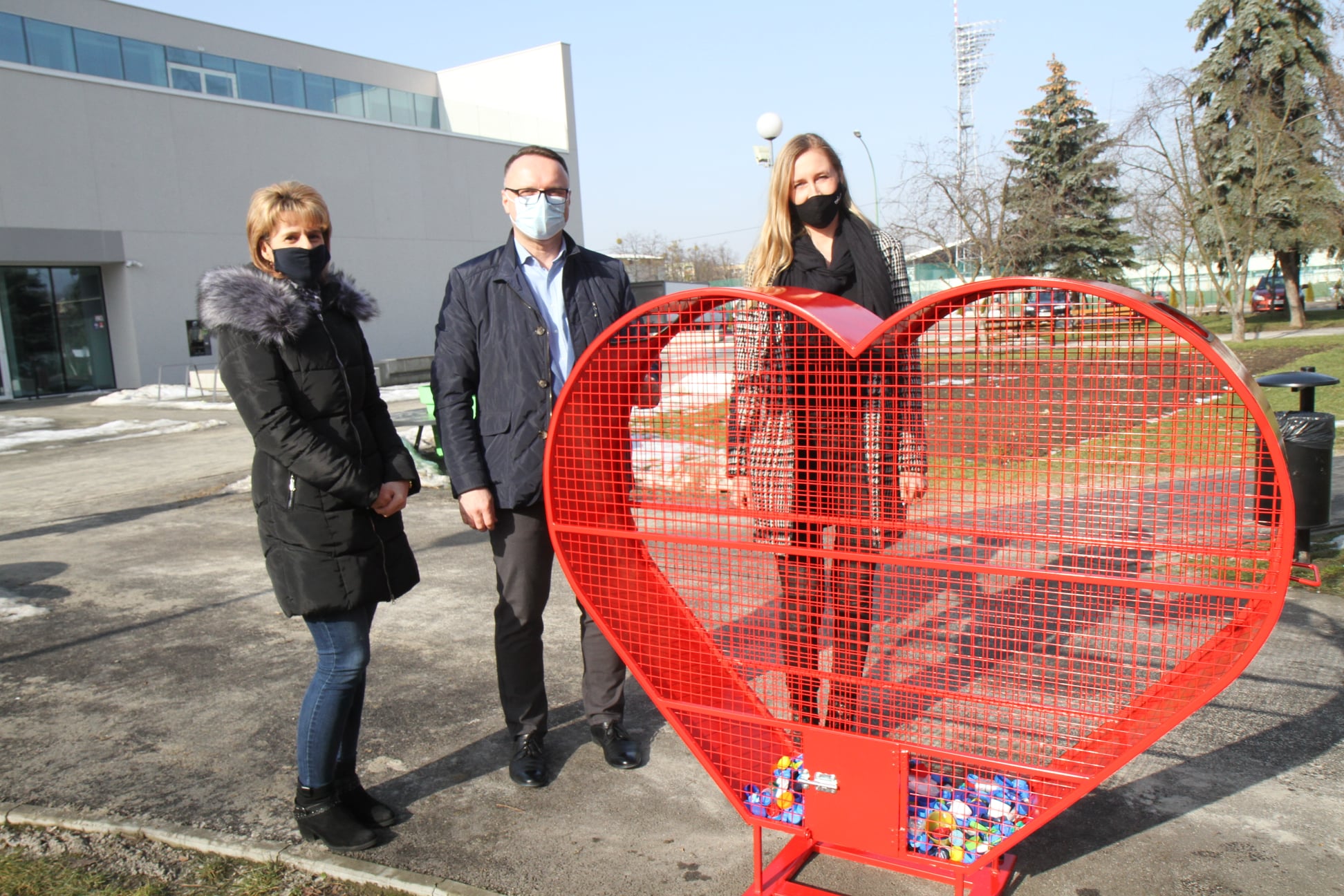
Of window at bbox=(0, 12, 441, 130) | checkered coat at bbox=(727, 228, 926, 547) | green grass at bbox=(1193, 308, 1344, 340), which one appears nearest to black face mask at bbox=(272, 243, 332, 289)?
checkered coat at bbox=(727, 228, 926, 547)

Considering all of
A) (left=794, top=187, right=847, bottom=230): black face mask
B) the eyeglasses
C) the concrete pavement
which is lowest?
the concrete pavement

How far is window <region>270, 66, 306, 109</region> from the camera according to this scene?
28.7 metres

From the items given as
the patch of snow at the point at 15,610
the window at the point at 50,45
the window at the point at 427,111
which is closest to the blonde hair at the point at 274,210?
the patch of snow at the point at 15,610

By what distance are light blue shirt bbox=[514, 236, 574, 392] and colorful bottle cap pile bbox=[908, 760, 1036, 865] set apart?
161cm

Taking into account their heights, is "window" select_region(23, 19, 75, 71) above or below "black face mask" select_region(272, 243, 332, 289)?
above

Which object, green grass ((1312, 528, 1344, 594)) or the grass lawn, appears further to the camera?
green grass ((1312, 528, 1344, 594))

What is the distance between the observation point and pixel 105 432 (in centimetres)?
1496

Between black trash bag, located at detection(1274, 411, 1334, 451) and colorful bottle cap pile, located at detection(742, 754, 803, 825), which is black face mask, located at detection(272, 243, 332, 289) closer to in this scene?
colorful bottle cap pile, located at detection(742, 754, 803, 825)

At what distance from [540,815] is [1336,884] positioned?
7.10 feet

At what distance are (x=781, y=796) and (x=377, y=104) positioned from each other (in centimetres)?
3256

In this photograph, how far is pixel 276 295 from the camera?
2576 mm

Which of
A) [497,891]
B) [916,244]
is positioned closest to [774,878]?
[497,891]

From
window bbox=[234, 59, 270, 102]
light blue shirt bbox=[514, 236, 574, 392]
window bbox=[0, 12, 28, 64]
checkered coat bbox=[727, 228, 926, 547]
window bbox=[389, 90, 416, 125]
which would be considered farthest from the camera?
window bbox=[389, 90, 416, 125]

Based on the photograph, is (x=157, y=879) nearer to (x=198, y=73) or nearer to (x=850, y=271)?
(x=850, y=271)
